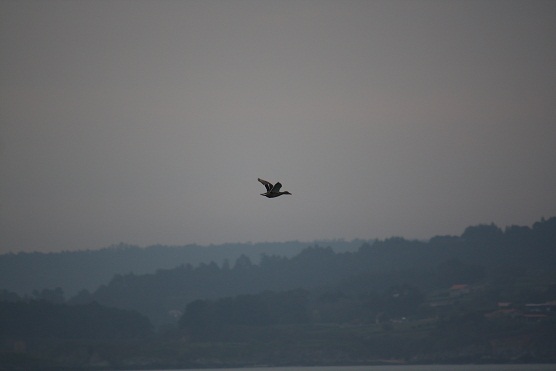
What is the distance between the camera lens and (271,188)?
246 ft
